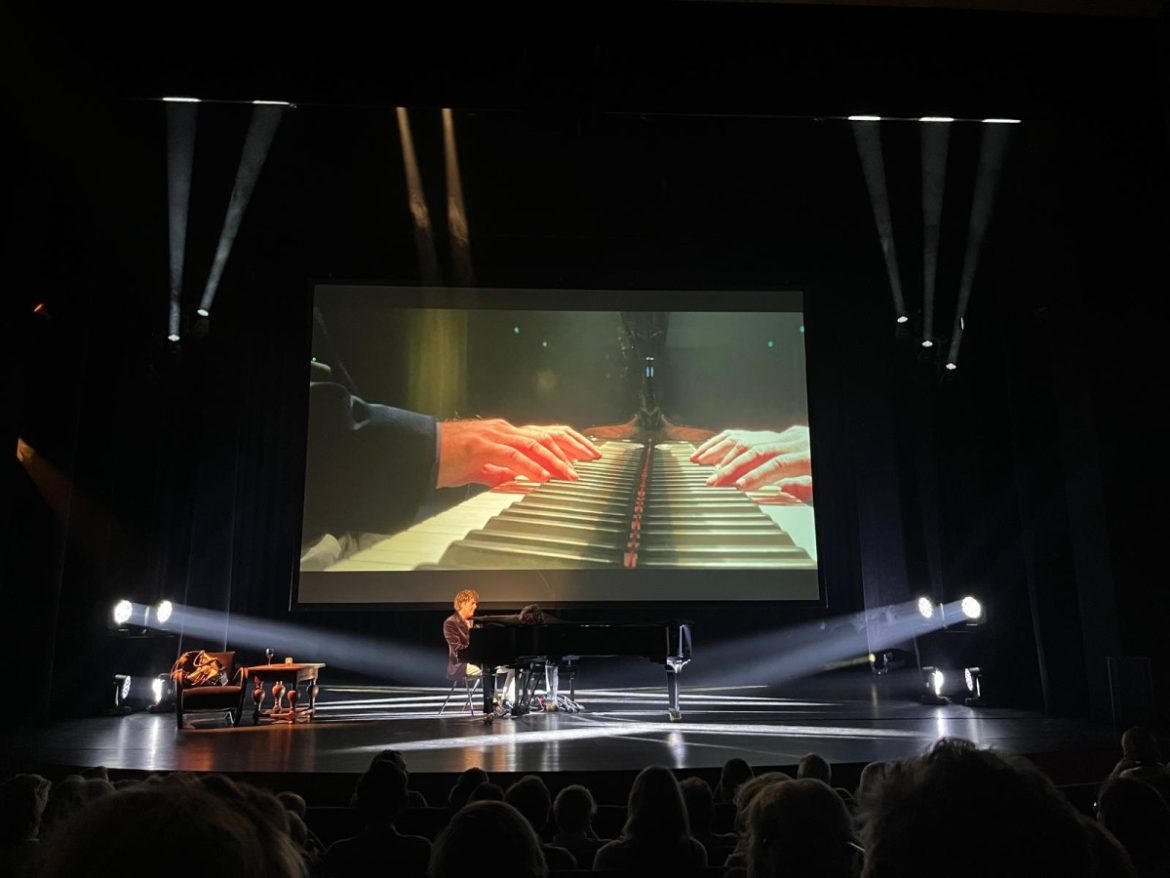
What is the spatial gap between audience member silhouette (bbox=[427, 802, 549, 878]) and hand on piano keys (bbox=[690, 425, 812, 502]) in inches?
335

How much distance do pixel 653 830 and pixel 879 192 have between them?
8.22 meters

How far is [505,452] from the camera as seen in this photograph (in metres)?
9.61

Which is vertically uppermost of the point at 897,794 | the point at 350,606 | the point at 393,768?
the point at 350,606

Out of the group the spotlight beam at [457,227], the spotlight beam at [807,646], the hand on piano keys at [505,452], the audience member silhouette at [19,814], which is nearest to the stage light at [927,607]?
the spotlight beam at [807,646]

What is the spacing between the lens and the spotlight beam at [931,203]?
813 centimetres

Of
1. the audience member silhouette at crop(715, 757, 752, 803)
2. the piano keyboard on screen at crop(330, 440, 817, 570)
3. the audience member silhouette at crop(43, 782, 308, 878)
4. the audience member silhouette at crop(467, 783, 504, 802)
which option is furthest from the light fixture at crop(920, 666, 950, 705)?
the audience member silhouette at crop(43, 782, 308, 878)

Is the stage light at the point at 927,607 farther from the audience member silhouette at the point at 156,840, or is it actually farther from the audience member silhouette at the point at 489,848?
the audience member silhouette at the point at 156,840

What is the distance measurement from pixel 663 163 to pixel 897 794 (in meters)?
8.68

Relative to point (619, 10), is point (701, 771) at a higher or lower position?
lower

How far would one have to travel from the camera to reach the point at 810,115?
5.79m

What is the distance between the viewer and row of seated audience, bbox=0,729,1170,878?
0.64 meters

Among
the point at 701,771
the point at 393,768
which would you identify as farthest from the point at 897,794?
the point at 701,771

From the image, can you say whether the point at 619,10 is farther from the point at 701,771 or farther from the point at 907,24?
the point at 701,771

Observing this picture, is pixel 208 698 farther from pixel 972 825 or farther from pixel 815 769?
pixel 972 825
